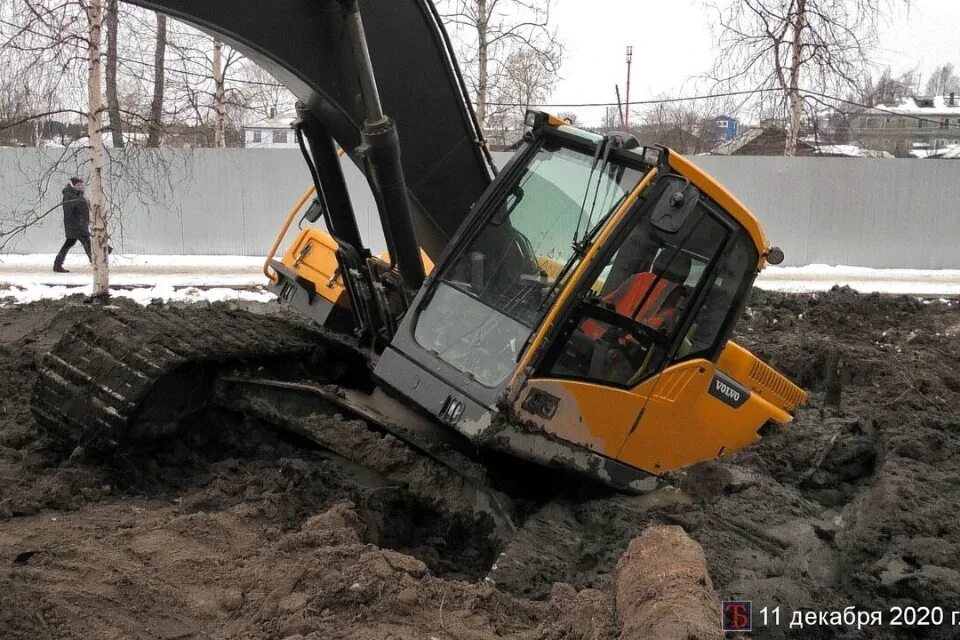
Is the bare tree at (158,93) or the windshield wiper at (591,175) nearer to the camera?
the windshield wiper at (591,175)

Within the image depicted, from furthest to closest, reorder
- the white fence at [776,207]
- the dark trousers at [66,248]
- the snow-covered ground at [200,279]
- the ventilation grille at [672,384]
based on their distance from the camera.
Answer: the white fence at [776,207] → the dark trousers at [66,248] → the snow-covered ground at [200,279] → the ventilation grille at [672,384]

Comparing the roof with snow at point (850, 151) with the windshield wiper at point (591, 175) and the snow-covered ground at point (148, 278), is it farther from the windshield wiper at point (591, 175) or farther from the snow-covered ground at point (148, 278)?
the windshield wiper at point (591, 175)

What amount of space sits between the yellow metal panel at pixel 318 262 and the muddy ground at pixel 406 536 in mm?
1129

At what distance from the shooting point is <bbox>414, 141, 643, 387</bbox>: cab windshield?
4.79 meters

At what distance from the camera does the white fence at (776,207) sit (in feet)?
62.1

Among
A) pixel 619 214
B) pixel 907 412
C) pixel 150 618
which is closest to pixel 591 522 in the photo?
pixel 619 214

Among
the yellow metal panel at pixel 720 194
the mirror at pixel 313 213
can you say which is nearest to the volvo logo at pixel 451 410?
the yellow metal panel at pixel 720 194

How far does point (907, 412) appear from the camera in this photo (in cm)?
691

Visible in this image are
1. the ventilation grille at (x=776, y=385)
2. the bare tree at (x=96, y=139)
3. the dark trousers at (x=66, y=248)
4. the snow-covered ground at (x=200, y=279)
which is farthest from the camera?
the dark trousers at (x=66, y=248)

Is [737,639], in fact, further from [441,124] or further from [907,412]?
[907,412]

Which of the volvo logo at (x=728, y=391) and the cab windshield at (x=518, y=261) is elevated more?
the cab windshield at (x=518, y=261)

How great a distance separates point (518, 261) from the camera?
496cm

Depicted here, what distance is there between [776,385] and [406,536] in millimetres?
2977

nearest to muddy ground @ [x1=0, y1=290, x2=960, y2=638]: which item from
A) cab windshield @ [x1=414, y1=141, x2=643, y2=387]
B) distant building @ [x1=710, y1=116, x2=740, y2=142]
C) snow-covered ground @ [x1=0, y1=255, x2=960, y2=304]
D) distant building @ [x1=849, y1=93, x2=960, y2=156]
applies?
cab windshield @ [x1=414, y1=141, x2=643, y2=387]
